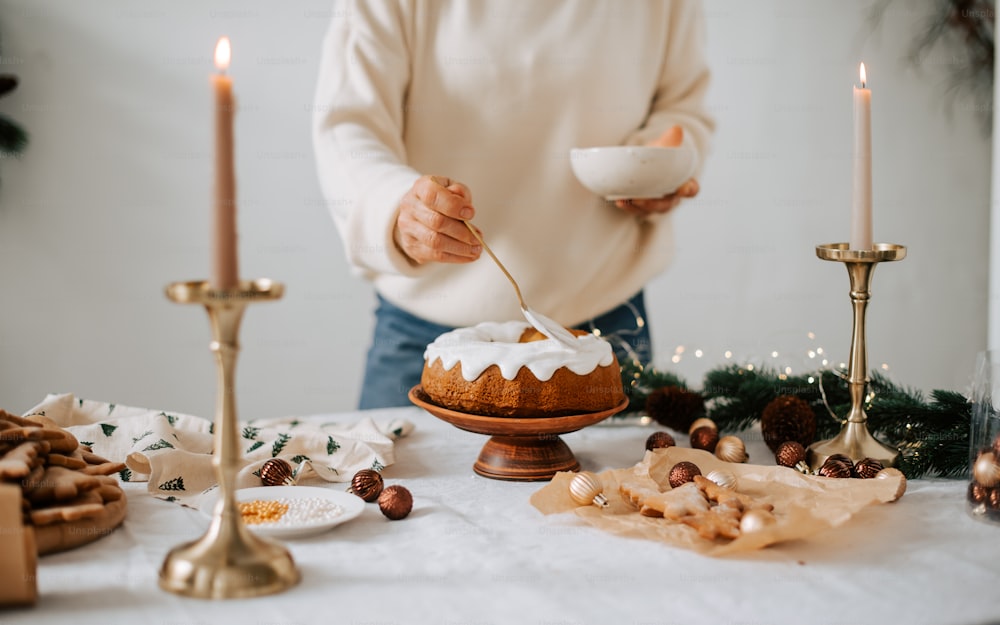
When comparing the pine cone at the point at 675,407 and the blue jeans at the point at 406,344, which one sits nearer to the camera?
the pine cone at the point at 675,407

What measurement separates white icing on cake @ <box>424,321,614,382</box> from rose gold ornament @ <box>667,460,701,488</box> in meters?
0.15

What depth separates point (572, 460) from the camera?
3.69 ft

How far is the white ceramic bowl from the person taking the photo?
131 cm

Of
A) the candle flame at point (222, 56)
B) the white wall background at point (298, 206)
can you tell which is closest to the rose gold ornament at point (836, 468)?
the candle flame at point (222, 56)

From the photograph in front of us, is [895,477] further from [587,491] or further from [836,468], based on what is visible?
[587,491]

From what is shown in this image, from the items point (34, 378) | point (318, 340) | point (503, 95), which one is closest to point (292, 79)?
point (318, 340)

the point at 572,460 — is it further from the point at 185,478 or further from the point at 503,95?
the point at 503,95

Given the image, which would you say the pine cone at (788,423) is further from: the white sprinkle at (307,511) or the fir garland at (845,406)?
the white sprinkle at (307,511)

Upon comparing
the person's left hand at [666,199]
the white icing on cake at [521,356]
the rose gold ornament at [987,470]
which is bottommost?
the rose gold ornament at [987,470]

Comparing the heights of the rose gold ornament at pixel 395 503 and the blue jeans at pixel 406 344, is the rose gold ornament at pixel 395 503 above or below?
below

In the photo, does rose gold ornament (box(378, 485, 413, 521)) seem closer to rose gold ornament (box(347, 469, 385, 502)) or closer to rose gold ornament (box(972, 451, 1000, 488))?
rose gold ornament (box(347, 469, 385, 502))

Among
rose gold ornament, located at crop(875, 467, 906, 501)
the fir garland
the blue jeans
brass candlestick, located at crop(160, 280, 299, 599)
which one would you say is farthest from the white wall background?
brass candlestick, located at crop(160, 280, 299, 599)

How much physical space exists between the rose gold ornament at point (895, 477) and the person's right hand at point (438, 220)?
21.8 inches

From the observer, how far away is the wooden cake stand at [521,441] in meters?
1.04
